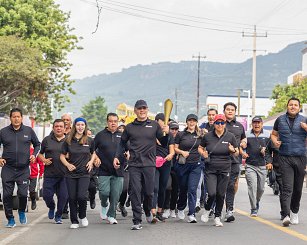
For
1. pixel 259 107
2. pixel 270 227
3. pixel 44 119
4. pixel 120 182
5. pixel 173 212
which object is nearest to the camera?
pixel 270 227

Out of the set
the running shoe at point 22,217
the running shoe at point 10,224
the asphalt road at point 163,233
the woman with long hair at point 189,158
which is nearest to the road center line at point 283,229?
the asphalt road at point 163,233

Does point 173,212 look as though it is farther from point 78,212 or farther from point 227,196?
point 78,212

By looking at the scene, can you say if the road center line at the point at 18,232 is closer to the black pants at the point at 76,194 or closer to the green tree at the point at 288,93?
the black pants at the point at 76,194

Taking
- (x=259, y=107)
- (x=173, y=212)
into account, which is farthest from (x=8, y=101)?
(x=259, y=107)

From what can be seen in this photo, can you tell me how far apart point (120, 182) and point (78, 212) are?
1092mm

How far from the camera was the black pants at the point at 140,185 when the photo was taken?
1386 cm

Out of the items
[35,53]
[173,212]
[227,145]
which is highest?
[35,53]

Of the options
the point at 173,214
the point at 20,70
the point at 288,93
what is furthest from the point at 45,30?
the point at 288,93

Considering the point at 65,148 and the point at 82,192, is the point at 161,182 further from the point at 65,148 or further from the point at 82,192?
the point at 65,148

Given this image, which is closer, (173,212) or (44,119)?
(173,212)

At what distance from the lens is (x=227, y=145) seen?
14.3 meters

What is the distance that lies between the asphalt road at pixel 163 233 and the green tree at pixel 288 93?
227ft

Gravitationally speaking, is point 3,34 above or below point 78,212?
above

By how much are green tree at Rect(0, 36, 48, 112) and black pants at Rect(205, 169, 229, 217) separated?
31300mm
